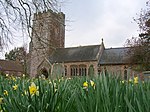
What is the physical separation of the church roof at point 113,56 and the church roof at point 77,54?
180 centimetres

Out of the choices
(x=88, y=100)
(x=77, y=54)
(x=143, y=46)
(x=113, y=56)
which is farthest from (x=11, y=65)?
(x=88, y=100)

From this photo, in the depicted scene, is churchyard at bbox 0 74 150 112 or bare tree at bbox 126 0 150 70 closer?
churchyard at bbox 0 74 150 112

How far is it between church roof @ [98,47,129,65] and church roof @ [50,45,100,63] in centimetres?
180

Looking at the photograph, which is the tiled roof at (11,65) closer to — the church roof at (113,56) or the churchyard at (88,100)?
the church roof at (113,56)

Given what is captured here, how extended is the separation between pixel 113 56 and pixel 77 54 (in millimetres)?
7609

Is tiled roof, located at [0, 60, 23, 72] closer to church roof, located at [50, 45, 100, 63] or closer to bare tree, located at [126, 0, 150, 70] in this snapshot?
church roof, located at [50, 45, 100, 63]

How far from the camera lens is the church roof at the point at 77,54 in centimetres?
5284

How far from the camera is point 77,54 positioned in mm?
55062

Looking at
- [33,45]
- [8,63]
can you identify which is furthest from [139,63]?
[8,63]

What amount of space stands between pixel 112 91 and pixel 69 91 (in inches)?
20.5

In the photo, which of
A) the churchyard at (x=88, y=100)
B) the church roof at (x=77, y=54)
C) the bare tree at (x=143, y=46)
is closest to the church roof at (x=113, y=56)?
the church roof at (x=77, y=54)

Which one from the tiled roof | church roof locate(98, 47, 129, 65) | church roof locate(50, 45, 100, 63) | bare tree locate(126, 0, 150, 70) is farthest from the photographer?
the tiled roof

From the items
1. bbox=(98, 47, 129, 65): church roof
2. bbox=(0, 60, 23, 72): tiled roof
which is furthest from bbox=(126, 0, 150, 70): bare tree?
bbox=(0, 60, 23, 72): tiled roof

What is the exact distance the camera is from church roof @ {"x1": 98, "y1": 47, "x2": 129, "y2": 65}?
167 ft
